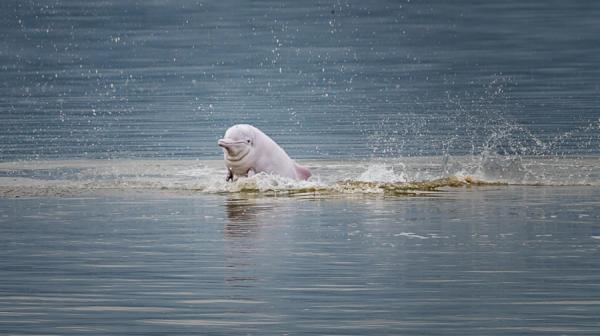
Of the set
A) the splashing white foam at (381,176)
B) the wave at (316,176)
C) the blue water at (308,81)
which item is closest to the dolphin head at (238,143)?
the wave at (316,176)

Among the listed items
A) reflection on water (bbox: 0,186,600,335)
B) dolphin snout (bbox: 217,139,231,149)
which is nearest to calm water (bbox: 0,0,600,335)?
reflection on water (bbox: 0,186,600,335)

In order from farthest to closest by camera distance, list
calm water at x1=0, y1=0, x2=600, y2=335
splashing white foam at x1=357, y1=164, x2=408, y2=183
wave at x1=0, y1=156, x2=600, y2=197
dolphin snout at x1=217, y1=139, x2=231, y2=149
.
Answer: splashing white foam at x1=357, y1=164, x2=408, y2=183 < wave at x1=0, y1=156, x2=600, y2=197 < dolphin snout at x1=217, y1=139, x2=231, y2=149 < calm water at x1=0, y1=0, x2=600, y2=335

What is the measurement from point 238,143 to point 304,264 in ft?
24.4

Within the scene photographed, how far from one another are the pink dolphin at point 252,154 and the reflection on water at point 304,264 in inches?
30.2

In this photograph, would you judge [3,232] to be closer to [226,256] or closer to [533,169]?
[226,256]

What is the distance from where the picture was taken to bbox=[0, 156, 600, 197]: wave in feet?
91.0

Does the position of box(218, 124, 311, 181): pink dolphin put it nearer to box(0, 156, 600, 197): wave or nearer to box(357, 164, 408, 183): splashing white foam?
box(0, 156, 600, 197): wave

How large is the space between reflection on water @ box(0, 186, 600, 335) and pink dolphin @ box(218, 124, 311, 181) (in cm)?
77

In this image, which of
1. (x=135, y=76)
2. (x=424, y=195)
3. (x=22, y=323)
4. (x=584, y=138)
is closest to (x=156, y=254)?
(x=22, y=323)

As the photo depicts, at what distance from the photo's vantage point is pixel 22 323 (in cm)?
1697

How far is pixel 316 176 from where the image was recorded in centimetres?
2959

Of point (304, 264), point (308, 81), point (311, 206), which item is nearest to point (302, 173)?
point (311, 206)

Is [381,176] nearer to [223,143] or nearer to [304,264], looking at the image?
[223,143]

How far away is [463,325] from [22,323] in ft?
11.4
